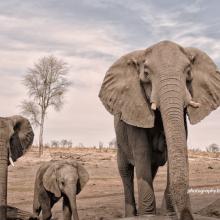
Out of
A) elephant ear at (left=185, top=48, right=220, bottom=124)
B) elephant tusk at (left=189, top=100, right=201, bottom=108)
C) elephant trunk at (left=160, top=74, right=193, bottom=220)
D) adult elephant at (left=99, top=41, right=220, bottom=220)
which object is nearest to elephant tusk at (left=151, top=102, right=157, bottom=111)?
adult elephant at (left=99, top=41, right=220, bottom=220)

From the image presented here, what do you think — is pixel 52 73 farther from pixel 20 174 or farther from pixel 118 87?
pixel 118 87

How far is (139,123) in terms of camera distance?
7207 mm

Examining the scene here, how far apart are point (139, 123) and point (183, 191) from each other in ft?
5.54

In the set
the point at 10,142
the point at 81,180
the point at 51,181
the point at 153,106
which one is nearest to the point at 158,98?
the point at 153,106

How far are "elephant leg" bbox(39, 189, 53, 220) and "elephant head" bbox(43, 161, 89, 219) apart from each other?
48cm

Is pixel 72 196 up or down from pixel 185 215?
up

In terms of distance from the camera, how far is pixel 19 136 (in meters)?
9.95

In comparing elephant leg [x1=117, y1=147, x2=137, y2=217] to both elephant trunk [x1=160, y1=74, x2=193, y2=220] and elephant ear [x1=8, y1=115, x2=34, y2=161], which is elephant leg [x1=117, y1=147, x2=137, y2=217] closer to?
elephant ear [x1=8, y1=115, x2=34, y2=161]

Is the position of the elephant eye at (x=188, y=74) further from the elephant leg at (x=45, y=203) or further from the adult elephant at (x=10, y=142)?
the elephant leg at (x=45, y=203)

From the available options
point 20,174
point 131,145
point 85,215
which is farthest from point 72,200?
point 20,174

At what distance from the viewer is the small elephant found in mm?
10602

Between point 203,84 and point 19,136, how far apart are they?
403 centimetres

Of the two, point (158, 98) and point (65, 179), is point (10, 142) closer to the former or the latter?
point (65, 179)

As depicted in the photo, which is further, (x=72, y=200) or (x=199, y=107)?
(x=72, y=200)
